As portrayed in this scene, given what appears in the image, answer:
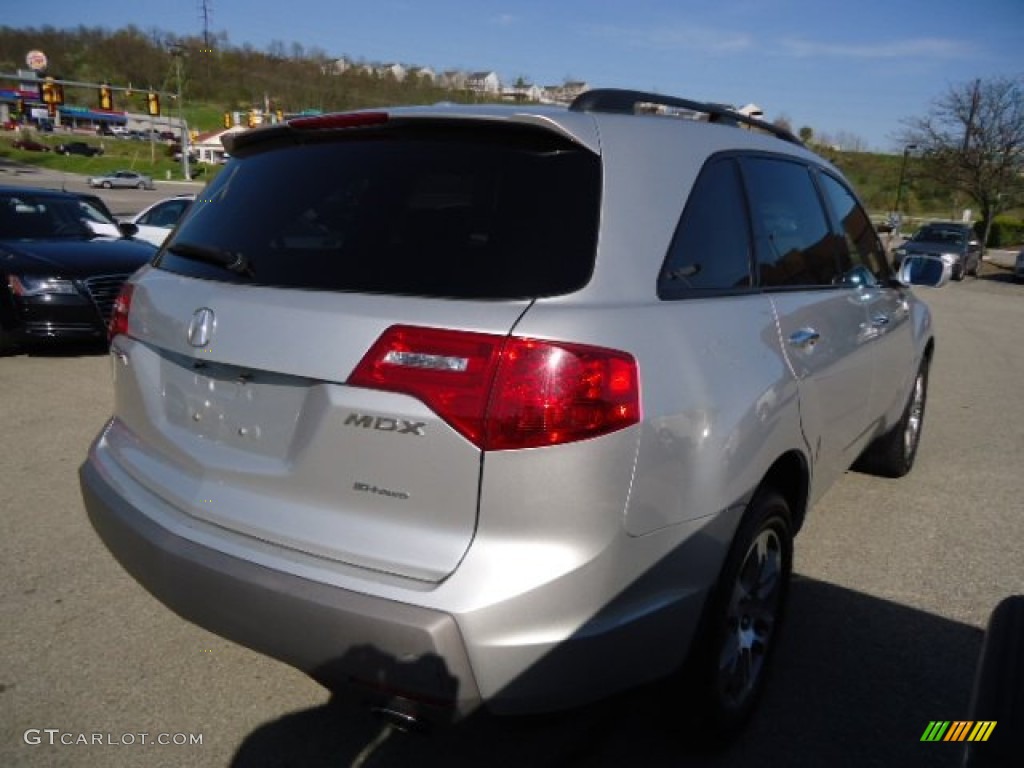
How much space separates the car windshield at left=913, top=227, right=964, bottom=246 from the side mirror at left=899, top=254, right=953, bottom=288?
960 inches

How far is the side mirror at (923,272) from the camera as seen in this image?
4.34 metres

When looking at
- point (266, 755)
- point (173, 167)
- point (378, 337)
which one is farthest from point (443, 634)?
point (173, 167)

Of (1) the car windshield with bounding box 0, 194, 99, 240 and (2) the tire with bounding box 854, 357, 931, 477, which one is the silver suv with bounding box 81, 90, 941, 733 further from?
(1) the car windshield with bounding box 0, 194, 99, 240

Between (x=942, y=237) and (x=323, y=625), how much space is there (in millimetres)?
28826

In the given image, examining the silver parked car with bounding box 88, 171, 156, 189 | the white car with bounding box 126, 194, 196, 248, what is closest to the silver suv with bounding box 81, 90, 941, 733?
the white car with bounding box 126, 194, 196, 248

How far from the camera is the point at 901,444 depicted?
187 inches

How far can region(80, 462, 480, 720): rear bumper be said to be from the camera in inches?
68.9

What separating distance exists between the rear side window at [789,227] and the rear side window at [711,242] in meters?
0.12

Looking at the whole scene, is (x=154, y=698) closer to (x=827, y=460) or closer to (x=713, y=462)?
(x=713, y=462)

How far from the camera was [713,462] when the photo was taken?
2.06m

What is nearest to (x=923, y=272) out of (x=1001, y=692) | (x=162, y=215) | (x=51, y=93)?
(x=1001, y=692)

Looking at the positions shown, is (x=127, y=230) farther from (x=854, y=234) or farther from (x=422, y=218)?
(x=422, y=218)

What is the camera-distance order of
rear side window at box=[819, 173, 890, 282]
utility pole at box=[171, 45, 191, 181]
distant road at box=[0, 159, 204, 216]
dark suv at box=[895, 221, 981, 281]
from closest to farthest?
1. rear side window at box=[819, 173, 890, 282]
2. dark suv at box=[895, 221, 981, 281]
3. distant road at box=[0, 159, 204, 216]
4. utility pole at box=[171, 45, 191, 181]

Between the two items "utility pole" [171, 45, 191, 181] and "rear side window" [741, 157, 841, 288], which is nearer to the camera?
"rear side window" [741, 157, 841, 288]
